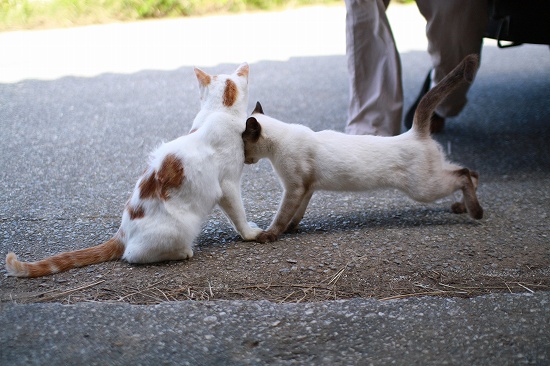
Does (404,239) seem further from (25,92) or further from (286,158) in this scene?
(25,92)

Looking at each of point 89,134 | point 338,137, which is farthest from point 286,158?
point 89,134

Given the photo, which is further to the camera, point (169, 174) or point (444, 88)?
point (444, 88)

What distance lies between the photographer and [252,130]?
232 centimetres

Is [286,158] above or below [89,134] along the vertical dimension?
above

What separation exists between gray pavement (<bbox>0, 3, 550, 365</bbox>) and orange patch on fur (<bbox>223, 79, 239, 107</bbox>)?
21.6 inches

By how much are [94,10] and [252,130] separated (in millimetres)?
5607

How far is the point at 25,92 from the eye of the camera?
482 centimetres

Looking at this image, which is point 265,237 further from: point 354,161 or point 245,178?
point 245,178

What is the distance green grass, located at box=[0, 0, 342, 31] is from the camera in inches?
275

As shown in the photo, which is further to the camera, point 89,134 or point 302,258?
point 89,134

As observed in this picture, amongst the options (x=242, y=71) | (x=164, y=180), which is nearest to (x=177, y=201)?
(x=164, y=180)

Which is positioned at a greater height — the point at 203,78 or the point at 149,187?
the point at 203,78

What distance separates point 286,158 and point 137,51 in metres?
4.08

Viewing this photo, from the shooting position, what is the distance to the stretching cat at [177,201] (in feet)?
6.91
